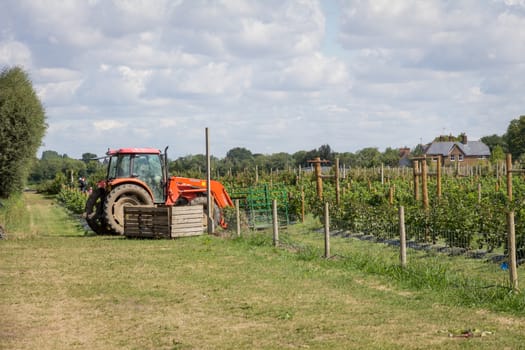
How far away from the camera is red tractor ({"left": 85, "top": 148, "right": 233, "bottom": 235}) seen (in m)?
19.9

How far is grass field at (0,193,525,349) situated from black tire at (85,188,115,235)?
15.2 ft

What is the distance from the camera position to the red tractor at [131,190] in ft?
65.4

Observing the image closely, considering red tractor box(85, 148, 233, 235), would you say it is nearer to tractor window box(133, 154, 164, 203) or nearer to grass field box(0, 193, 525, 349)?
tractor window box(133, 154, 164, 203)

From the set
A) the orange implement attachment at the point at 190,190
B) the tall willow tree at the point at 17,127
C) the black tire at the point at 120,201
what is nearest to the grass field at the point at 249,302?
the black tire at the point at 120,201

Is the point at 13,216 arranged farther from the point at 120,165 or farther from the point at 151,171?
the point at 151,171

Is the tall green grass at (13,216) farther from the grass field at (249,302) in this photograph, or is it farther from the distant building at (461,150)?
the distant building at (461,150)

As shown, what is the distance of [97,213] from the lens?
67.5 feet

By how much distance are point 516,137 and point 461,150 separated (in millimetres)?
7306

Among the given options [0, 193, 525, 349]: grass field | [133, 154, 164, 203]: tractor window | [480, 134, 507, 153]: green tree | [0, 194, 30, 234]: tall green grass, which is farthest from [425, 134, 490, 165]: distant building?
[0, 193, 525, 349]: grass field

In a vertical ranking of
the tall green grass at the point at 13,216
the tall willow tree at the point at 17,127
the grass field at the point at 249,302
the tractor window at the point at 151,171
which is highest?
the tall willow tree at the point at 17,127

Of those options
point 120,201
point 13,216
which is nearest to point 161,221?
point 120,201

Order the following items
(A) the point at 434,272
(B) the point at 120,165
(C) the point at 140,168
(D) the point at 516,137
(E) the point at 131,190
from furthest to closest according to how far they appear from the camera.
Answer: (D) the point at 516,137, (C) the point at 140,168, (B) the point at 120,165, (E) the point at 131,190, (A) the point at 434,272

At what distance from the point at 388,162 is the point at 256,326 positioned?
270ft

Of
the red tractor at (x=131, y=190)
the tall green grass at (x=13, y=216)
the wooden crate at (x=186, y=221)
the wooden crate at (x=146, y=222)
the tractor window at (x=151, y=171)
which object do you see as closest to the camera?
the wooden crate at (x=186, y=221)
